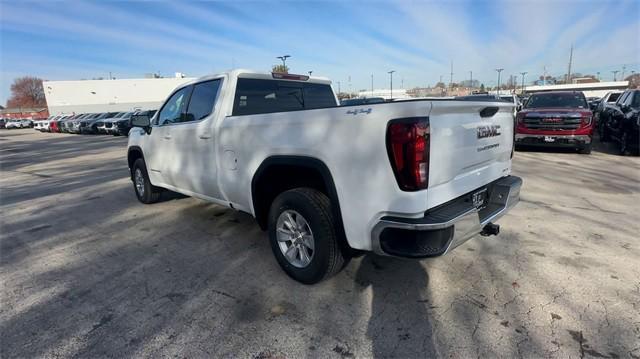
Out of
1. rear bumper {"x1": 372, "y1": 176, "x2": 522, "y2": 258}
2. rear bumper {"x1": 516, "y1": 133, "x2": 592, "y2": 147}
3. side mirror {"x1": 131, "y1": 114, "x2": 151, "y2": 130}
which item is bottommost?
rear bumper {"x1": 516, "y1": 133, "x2": 592, "y2": 147}

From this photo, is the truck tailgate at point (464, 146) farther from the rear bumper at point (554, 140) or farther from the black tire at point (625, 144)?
the black tire at point (625, 144)

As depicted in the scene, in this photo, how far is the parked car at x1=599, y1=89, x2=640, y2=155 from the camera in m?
9.39

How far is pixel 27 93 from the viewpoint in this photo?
99.2 metres

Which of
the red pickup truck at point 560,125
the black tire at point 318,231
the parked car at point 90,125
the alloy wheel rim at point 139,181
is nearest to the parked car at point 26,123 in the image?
the parked car at point 90,125

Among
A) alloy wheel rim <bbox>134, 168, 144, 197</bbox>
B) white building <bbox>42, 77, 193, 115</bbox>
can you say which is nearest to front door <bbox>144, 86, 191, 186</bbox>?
alloy wheel rim <bbox>134, 168, 144, 197</bbox>

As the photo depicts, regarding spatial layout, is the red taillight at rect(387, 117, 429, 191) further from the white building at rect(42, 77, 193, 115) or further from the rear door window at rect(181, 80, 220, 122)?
the white building at rect(42, 77, 193, 115)

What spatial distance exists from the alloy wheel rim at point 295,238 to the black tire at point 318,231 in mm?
68

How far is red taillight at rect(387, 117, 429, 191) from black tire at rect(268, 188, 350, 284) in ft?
2.32

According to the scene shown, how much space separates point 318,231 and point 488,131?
5.30ft

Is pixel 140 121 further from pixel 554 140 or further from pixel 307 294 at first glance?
pixel 554 140

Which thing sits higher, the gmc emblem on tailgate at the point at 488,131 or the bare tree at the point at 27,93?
the bare tree at the point at 27,93

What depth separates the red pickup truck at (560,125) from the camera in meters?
9.64

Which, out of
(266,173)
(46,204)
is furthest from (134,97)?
(266,173)

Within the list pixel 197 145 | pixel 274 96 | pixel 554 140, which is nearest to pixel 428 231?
pixel 274 96
